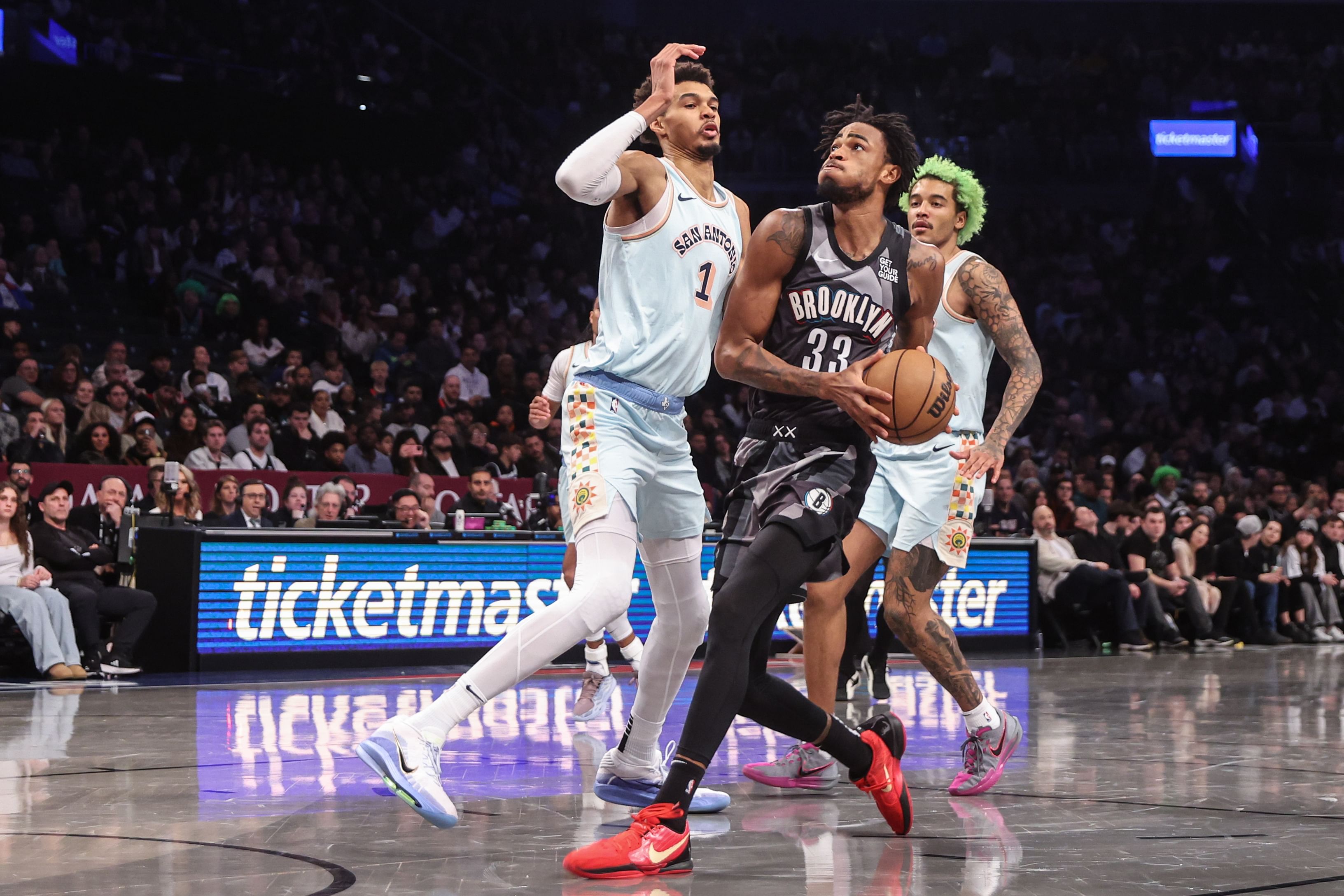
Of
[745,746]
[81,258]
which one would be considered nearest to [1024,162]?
[81,258]

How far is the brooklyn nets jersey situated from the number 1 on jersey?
239 millimetres

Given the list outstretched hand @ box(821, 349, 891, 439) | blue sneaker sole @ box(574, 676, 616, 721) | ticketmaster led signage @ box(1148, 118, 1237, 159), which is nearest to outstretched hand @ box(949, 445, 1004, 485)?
outstretched hand @ box(821, 349, 891, 439)

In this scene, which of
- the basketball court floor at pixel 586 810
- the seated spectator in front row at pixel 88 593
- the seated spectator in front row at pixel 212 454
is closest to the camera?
the basketball court floor at pixel 586 810

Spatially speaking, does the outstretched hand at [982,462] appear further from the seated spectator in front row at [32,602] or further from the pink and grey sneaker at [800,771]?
the seated spectator in front row at [32,602]

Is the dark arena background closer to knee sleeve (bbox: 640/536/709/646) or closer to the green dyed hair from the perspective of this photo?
knee sleeve (bbox: 640/536/709/646)

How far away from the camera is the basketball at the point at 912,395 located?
4.28 metres

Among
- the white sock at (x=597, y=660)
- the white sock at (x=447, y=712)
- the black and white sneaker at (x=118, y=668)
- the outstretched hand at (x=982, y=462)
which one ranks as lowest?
the black and white sneaker at (x=118, y=668)

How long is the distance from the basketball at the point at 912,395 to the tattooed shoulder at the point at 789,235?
20.0 inches

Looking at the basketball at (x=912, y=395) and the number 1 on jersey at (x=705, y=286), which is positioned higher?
the number 1 on jersey at (x=705, y=286)

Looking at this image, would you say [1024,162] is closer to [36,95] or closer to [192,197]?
[192,197]

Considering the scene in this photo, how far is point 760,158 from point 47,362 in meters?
13.2

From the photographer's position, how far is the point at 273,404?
47.1 ft

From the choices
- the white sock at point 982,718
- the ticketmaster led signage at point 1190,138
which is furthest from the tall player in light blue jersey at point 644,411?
the ticketmaster led signage at point 1190,138

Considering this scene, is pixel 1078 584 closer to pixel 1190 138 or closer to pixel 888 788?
pixel 888 788
